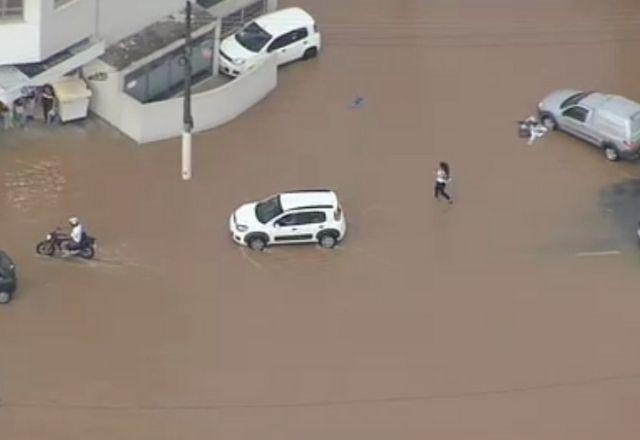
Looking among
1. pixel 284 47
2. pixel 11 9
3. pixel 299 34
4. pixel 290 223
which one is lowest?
pixel 290 223

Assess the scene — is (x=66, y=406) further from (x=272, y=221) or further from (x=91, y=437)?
(x=272, y=221)

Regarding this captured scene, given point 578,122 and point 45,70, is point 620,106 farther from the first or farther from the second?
point 45,70

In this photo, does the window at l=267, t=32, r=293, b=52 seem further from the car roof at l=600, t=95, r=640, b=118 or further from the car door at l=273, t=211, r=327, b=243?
the car roof at l=600, t=95, r=640, b=118

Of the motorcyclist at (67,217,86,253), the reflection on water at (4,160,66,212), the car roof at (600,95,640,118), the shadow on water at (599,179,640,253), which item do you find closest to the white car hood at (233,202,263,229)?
→ the motorcyclist at (67,217,86,253)

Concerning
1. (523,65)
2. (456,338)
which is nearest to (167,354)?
(456,338)

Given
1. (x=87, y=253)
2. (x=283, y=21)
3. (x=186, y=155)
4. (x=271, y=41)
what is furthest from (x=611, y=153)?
(x=87, y=253)
